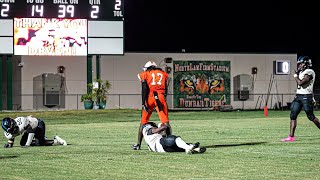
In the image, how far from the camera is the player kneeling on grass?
16922 millimetres

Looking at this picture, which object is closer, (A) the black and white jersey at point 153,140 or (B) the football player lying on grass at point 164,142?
(B) the football player lying on grass at point 164,142

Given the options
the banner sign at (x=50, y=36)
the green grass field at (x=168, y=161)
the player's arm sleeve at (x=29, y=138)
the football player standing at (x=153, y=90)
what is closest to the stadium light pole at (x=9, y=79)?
the banner sign at (x=50, y=36)

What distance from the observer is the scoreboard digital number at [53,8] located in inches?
1709

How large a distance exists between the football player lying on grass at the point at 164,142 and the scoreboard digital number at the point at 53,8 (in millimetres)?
28143

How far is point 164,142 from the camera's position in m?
15.2

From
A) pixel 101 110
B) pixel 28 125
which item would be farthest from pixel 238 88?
pixel 28 125

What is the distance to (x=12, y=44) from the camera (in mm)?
44094

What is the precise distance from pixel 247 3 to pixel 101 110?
2468cm

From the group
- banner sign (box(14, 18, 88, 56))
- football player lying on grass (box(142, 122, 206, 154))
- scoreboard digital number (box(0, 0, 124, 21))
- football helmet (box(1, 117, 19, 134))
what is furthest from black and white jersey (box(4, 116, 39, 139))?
banner sign (box(14, 18, 88, 56))

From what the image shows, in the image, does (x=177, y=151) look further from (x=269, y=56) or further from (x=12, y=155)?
(x=269, y=56)

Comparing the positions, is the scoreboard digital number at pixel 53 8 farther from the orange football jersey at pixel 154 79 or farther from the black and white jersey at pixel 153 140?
the black and white jersey at pixel 153 140

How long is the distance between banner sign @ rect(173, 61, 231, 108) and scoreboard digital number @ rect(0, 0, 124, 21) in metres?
13.4

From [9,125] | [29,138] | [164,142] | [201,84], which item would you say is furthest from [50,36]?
[164,142]

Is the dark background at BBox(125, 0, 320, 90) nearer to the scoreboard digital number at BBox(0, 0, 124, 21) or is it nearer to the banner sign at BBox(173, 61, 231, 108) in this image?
the banner sign at BBox(173, 61, 231, 108)
